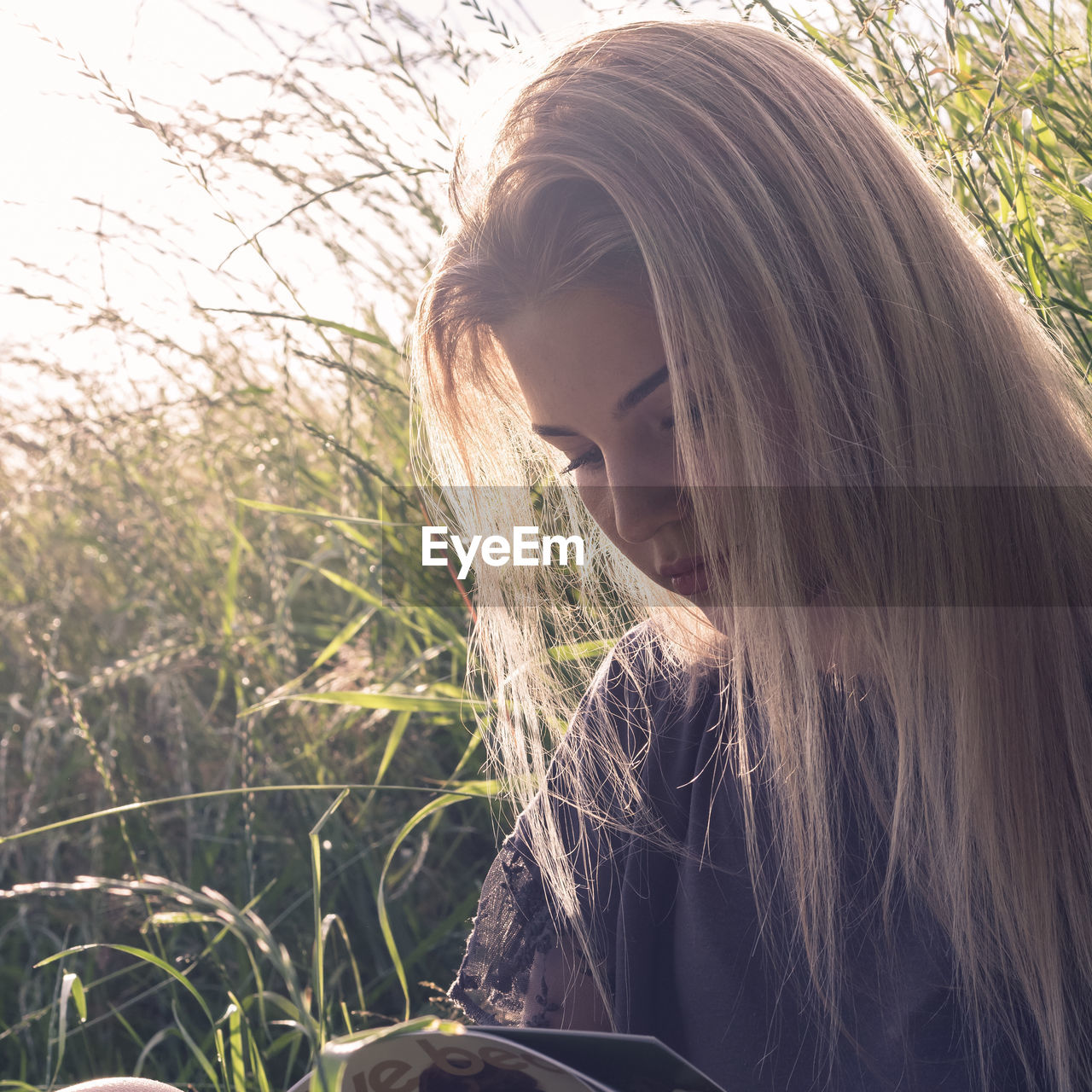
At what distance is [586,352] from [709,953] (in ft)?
2.10

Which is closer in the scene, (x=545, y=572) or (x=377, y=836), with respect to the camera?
(x=545, y=572)

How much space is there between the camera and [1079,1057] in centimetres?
80

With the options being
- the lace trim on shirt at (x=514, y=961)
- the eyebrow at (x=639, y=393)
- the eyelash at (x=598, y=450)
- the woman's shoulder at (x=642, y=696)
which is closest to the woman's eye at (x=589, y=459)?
the eyelash at (x=598, y=450)

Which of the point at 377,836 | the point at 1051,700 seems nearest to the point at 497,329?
the point at 1051,700

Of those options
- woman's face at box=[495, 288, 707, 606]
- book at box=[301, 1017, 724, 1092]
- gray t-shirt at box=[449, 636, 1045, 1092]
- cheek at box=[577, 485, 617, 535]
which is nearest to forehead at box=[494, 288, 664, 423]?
woman's face at box=[495, 288, 707, 606]

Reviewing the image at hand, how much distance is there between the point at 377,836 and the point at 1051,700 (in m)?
1.22

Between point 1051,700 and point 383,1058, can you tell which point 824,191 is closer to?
point 1051,700

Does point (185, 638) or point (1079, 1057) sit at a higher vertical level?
point (185, 638)

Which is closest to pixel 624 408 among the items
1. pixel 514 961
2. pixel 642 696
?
pixel 642 696

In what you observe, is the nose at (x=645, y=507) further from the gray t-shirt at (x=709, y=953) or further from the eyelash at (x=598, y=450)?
the gray t-shirt at (x=709, y=953)

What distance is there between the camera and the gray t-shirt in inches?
34.3

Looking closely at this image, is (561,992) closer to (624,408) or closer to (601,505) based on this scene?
(601,505)

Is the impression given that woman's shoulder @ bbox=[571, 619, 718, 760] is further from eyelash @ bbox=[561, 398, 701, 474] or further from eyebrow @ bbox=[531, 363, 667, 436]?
eyebrow @ bbox=[531, 363, 667, 436]

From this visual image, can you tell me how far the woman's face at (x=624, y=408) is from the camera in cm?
96
